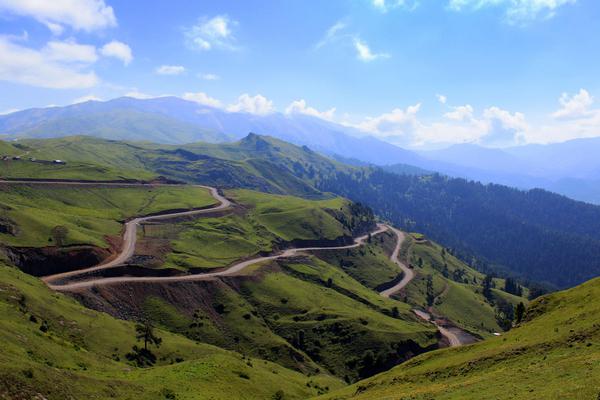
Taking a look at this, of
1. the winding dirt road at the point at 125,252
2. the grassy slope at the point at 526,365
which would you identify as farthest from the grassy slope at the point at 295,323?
the grassy slope at the point at 526,365

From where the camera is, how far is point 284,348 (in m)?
124

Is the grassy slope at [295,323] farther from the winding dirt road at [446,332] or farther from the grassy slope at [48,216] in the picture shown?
the grassy slope at [48,216]

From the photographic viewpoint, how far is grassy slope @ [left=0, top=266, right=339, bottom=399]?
144 ft

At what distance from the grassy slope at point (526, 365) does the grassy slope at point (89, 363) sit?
19964mm

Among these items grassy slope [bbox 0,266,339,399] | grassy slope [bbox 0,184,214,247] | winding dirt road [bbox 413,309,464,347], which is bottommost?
winding dirt road [bbox 413,309,464,347]

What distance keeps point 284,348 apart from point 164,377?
210 feet

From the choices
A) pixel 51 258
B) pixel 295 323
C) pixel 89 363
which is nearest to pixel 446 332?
pixel 295 323

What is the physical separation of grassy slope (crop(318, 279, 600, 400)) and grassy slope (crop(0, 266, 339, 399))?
19964 millimetres

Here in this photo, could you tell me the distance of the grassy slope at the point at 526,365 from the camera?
3984cm

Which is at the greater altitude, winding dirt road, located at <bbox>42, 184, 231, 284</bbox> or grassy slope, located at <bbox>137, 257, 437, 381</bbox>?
winding dirt road, located at <bbox>42, 184, 231, 284</bbox>

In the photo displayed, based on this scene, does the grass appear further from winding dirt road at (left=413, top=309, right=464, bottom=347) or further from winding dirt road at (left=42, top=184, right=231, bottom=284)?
winding dirt road at (left=42, top=184, right=231, bottom=284)

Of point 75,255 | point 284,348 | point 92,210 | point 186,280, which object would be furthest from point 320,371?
point 92,210

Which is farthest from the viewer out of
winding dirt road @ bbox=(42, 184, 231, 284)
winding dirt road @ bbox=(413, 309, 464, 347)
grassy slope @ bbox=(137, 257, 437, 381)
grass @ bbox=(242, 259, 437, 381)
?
winding dirt road @ bbox=(413, 309, 464, 347)

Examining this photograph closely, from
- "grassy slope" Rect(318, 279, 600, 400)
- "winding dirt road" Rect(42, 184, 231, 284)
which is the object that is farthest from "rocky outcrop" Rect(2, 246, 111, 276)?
"grassy slope" Rect(318, 279, 600, 400)
